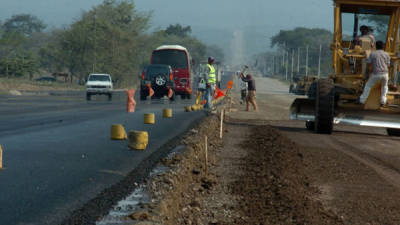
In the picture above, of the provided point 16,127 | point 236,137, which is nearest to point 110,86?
point 16,127

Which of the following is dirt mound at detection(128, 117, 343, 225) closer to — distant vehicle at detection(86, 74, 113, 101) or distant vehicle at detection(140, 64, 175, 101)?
distant vehicle at detection(140, 64, 175, 101)

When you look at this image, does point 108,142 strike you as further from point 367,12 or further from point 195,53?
point 195,53

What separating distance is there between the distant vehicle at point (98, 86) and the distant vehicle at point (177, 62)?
3.40 meters

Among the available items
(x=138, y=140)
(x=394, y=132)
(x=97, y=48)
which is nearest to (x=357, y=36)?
(x=394, y=132)

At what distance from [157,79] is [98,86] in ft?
15.8

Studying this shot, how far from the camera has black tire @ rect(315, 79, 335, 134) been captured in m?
15.2

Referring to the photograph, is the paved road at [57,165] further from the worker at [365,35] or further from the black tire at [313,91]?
the worker at [365,35]

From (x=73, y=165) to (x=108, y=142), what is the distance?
3.50 m

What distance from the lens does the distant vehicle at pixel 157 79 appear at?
4009cm

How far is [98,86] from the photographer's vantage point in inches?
1686

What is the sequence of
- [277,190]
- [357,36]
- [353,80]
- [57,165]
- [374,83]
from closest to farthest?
[277,190]
[57,165]
[374,83]
[353,80]
[357,36]

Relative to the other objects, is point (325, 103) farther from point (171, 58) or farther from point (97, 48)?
point (97, 48)

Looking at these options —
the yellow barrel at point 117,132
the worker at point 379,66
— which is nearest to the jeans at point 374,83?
the worker at point 379,66

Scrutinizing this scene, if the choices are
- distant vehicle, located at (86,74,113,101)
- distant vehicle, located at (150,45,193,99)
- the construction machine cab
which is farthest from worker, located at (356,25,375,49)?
distant vehicle, located at (86,74,113,101)
